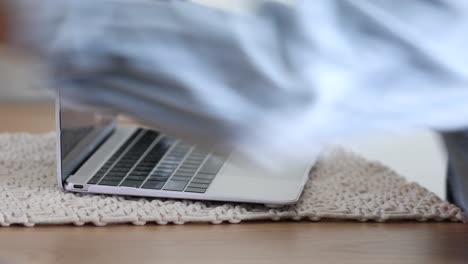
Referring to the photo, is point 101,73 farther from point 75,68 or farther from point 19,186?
point 19,186

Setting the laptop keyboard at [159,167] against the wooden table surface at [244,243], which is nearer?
the wooden table surface at [244,243]

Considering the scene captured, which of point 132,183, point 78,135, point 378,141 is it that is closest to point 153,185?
point 132,183

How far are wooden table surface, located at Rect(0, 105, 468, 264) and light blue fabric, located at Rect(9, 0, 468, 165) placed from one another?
0.20 meters

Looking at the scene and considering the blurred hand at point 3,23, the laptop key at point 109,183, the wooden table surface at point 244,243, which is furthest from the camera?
the laptop key at point 109,183

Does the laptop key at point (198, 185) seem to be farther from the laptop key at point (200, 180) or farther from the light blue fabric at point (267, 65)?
the light blue fabric at point (267, 65)

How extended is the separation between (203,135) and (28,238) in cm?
26

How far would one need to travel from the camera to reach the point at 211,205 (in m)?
0.64

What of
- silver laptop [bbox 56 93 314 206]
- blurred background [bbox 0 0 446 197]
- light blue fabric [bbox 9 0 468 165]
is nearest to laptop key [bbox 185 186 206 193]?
silver laptop [bbox 56 93 314 206]

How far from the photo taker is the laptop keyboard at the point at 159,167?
657mm

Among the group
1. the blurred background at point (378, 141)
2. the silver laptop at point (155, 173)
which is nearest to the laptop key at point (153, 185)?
the silver laptop at point (155, 173)

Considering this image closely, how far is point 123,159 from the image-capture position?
2.35 feet

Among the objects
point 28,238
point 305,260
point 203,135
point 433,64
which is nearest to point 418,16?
point 433,64

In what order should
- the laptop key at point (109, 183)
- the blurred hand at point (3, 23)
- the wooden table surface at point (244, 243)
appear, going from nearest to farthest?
1. the blurred hand at point (3, 23)
2. the wooden table surface at point (244, 243)
3. the laptop key at point (109, 183)

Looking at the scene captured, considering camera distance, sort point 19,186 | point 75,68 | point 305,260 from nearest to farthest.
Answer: point 75,68, point 305,260, point 19,186
